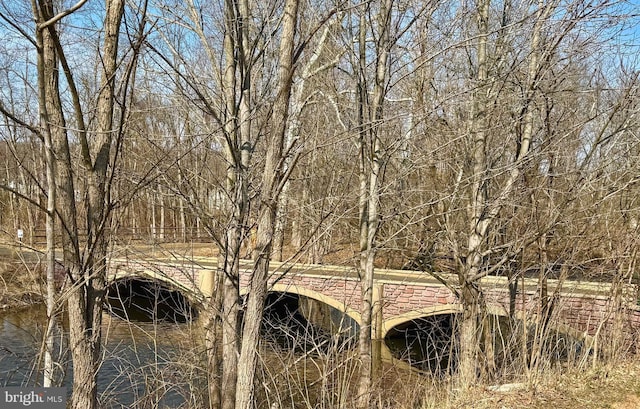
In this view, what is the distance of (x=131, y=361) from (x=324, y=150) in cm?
509

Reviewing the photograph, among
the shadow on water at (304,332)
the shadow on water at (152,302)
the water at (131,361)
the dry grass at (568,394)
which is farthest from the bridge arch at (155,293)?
the dry grass at (568,394)

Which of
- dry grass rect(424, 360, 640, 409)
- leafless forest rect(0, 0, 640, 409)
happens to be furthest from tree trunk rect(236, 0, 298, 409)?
dry grass rect(424, 360, 640, 409)

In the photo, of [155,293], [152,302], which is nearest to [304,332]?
[155,293]

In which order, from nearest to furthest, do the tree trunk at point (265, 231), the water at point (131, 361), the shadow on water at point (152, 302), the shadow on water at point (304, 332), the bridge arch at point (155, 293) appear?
the tree trunk at point (265, 231), the bridge arch at point (155, 293), the water at point (131, 361), the shadow on water at point (304, 332), the shadow on water at point (152, 302)

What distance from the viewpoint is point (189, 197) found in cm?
398

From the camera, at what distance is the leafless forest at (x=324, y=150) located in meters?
2.69

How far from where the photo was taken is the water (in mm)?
3567

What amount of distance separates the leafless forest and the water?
303 millimetres

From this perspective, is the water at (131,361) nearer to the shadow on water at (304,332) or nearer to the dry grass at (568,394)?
the shadow on water at (304,332)

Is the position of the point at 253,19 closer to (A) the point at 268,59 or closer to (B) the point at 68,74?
(A) the point at 268,59

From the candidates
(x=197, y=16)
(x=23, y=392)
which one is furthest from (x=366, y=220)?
(x=23, y=392)

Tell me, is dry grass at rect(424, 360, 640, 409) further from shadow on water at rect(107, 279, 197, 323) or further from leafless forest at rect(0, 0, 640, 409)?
shadow on water at rect(107, 279, 197, 323)

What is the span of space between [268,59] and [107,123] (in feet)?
5.86

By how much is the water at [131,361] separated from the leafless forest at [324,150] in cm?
30
